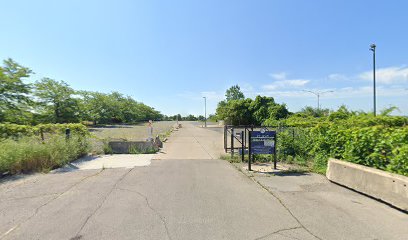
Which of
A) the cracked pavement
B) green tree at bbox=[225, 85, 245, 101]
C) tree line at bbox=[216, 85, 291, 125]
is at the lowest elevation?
the cracked pavement

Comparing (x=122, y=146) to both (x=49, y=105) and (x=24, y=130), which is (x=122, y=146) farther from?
(x=49, y=105)

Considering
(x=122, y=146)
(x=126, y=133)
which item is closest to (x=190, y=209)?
(x=122, y=146)

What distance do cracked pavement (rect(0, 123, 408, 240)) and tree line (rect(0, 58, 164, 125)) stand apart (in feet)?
55.7

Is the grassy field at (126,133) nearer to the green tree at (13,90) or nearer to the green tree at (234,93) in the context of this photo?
the green tree at (13,90)

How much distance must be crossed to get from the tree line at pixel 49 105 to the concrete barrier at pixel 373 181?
72.9 ft

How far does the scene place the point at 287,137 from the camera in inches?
436

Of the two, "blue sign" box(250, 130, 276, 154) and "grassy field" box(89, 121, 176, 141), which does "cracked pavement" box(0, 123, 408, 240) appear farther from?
"grassy field" box(89, 121, 176, 141)

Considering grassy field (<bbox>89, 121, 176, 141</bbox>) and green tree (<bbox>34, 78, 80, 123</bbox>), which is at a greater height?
green tree (<bbox>34, 78, 80, 123</bbox>)

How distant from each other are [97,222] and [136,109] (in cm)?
9051

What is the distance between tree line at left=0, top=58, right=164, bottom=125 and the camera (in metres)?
20.6

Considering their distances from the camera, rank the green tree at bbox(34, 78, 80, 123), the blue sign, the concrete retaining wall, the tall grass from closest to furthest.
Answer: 1. the tall grass
2. the blue sign
3. the concrete retaining wall
4. the green tree at bbox(34, 78, 80, 123)

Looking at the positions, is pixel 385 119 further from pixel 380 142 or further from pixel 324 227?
pixel 324 227

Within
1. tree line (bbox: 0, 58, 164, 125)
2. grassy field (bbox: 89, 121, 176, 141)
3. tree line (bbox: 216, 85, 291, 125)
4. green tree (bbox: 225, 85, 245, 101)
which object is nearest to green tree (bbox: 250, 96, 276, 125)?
tree line (bbox: 216, 85, 291, 125)

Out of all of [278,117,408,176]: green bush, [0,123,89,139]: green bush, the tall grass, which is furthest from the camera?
[0,123,89,139]: green bush
